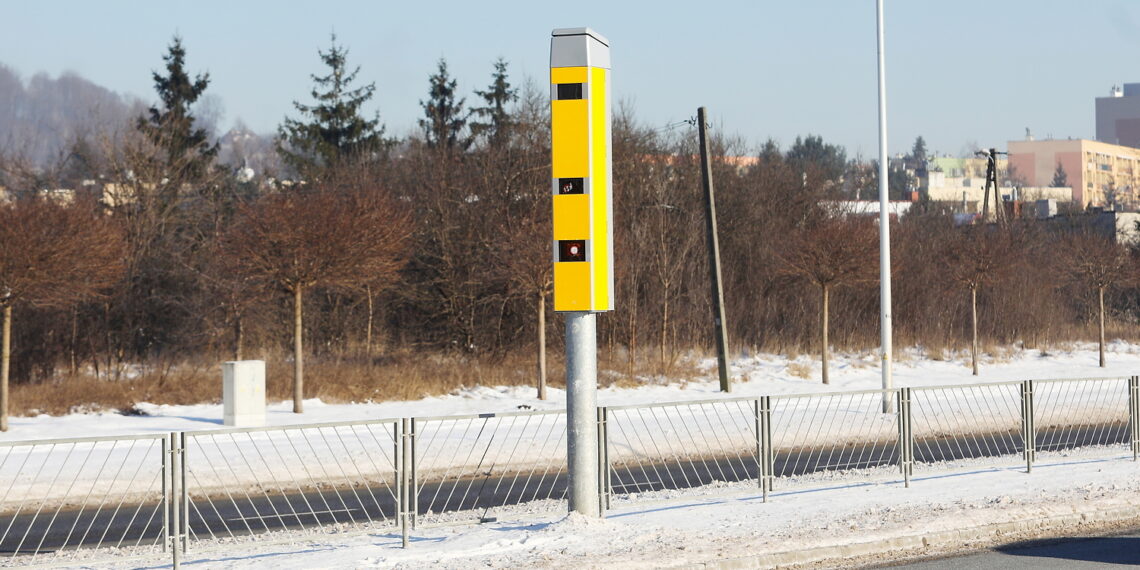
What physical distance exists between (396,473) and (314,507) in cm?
365

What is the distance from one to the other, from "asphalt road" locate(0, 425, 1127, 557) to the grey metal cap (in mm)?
Answer: 4033

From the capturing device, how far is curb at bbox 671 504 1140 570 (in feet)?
31.2

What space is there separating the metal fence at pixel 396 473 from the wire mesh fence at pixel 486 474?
0.04 meters

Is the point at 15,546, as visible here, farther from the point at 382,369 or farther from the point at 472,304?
the point at 472,304

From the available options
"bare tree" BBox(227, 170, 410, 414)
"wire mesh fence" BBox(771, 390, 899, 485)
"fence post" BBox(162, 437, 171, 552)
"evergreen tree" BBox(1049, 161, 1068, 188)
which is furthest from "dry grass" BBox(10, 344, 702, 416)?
"evergreen tree" BBox(1049, 161, 1068, 188)

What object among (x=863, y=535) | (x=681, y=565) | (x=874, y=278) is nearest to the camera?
(x=681, y=565)

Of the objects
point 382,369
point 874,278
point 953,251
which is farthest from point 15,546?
point 953,251

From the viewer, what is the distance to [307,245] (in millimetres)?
24594

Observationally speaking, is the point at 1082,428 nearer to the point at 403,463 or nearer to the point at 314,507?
the point at 314,507

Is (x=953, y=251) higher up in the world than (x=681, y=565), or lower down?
higher up

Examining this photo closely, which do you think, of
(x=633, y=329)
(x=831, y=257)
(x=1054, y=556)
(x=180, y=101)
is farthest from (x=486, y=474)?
(x=180, y=101)

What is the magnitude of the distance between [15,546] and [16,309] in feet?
67.0

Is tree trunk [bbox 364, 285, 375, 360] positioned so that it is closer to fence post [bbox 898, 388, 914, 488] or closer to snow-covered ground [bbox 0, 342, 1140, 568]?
snow-covered ground [bbox 0, 342, 1140, 568]

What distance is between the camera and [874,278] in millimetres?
34750
